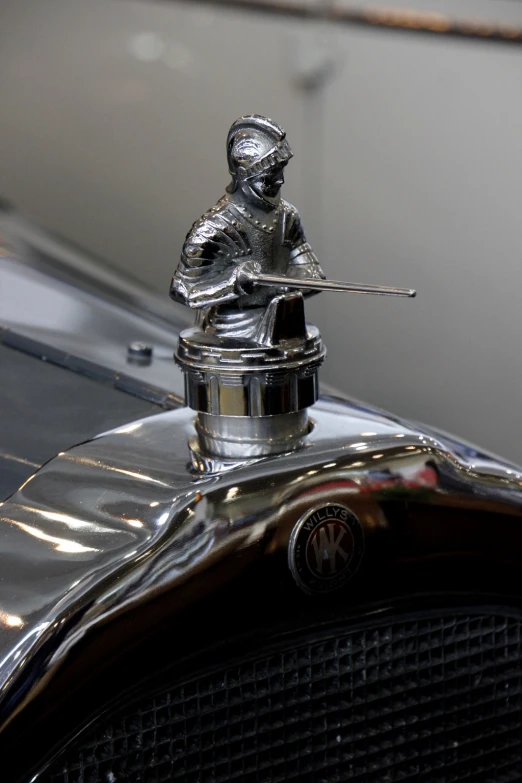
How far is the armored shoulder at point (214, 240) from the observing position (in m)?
0.74

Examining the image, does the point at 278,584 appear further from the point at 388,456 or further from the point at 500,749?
the point at 500,749

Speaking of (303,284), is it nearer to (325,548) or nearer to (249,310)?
(249,310)

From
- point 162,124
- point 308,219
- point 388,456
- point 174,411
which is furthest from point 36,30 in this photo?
point 388,456

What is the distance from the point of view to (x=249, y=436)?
77cm

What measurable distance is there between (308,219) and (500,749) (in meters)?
1.24

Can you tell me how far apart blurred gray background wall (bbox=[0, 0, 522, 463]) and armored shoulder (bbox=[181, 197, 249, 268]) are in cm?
114

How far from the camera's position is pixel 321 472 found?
0.74 m

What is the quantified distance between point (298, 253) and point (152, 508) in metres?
0.23

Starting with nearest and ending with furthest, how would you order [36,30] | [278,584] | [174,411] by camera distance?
[278,584], [174,411], [36,30]


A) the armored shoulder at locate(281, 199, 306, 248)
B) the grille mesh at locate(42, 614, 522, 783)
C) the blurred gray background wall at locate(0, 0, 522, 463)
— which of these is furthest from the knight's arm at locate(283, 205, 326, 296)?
the blurred gray background wall at locate(0, 0, 522, 463)

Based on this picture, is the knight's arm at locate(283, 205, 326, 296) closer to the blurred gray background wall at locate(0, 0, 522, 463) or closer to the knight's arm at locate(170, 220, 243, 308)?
the knight's arm at locate(170, 220, 243, 308)

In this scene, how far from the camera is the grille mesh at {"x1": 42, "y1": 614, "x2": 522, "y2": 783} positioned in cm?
71

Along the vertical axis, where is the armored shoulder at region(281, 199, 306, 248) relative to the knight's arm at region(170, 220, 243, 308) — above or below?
above

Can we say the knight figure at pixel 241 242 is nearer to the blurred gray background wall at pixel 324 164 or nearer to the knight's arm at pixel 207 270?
the knight's arm at pixel 207 270
